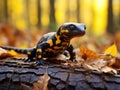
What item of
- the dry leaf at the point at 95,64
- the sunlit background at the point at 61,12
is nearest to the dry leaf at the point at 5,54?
the dry leaf at the point at 95,64

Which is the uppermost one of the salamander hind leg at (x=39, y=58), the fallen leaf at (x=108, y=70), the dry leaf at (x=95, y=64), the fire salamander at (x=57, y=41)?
the fire salamander at (x=57, y=41)

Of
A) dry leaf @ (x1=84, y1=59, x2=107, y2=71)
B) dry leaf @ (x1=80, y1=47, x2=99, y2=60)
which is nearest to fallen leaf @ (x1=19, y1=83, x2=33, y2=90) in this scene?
dry leaf @ (x1=84, y1=59, x2=107, y2=71)

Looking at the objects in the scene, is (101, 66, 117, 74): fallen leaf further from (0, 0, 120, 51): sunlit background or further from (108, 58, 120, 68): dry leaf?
(0, 0, 120, 51): sunlit background

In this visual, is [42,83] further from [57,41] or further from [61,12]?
[61,12]

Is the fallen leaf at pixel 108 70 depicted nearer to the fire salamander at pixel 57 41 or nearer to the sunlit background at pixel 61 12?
the fire salamander at pixel 57 41

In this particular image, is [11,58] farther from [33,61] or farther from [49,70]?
[49,70]
